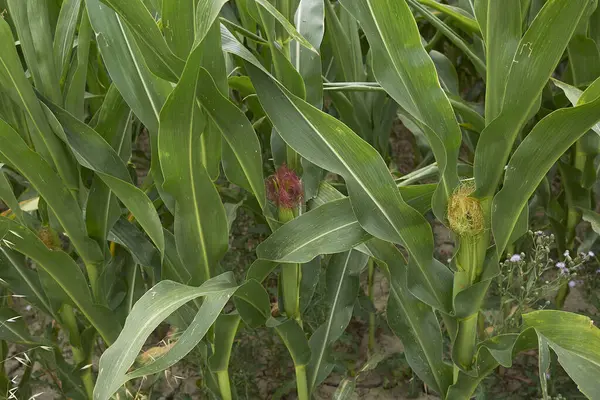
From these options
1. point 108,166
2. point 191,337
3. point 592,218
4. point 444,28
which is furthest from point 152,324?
point 592,218

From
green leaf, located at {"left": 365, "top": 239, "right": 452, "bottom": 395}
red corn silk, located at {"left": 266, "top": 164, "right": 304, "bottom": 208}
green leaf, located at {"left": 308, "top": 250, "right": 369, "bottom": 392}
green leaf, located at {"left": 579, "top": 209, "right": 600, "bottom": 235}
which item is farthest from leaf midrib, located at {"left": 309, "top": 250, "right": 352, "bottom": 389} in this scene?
green leaf, located at {"left": 579, "top": 209, "right": 600, "bottom": 235}

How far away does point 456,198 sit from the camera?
89 cm

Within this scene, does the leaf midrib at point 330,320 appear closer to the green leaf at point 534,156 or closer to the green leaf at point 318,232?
Result: the green leaf at point 318,232

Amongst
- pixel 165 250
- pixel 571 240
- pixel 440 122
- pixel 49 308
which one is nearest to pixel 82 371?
pixel 49 308

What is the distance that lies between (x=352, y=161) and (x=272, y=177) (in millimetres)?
171

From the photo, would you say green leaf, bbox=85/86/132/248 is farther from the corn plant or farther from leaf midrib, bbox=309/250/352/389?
leaf midrib, bbox=309/250/352/389

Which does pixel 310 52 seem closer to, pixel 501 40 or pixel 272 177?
pixel 272 177

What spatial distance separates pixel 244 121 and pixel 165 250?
31cm

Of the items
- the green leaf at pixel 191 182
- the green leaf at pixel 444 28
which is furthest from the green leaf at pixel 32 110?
the green leaf at pixel 444 28

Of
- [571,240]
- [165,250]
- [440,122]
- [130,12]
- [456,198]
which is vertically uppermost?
[130,12]

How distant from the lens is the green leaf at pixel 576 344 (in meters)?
0.83

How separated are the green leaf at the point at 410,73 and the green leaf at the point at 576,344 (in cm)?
24

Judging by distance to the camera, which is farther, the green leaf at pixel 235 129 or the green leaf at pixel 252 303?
the green leaf at pixel 252 303

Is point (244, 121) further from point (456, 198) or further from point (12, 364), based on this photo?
point (12, 364)
